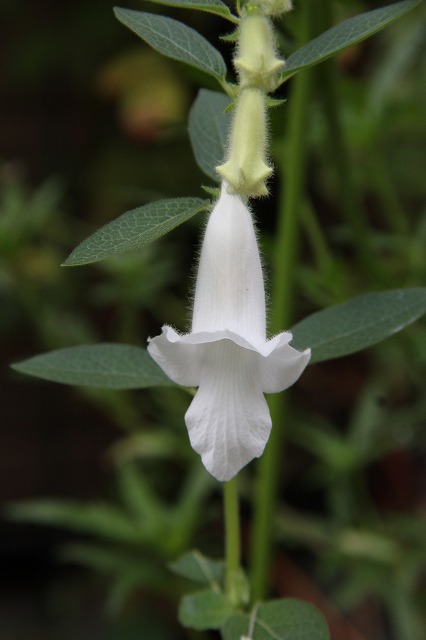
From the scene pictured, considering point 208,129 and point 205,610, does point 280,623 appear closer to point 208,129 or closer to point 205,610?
point 205,610

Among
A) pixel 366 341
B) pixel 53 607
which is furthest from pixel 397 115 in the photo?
pixel 53 607

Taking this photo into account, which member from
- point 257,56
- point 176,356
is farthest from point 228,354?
point 257,56

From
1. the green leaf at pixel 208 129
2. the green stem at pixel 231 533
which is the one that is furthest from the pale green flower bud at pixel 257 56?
the green stem at pixel 231 533

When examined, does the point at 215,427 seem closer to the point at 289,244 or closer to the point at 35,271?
the point at 289,244

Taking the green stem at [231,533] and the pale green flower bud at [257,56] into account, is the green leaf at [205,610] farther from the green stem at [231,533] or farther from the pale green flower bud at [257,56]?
the pale green flower bud at [257,56]

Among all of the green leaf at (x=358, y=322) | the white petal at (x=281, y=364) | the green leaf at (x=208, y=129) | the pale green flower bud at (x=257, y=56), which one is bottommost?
the white petal at (x=281, y=364)

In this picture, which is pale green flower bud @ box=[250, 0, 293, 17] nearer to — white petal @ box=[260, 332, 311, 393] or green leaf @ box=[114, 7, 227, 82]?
green leaf @ box=[114, 7, 227, 82]
